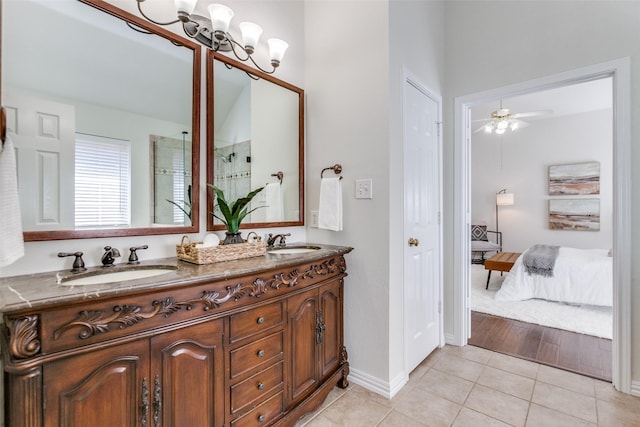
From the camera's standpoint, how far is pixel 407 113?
2105mm

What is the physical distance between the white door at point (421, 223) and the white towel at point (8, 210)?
6.16 feet

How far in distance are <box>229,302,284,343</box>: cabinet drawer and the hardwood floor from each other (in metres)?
2.03

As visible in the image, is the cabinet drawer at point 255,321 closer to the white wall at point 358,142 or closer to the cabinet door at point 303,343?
the cabinet door at point 303,343

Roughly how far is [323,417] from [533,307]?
116 inches

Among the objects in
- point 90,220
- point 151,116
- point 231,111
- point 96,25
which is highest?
point 96,25

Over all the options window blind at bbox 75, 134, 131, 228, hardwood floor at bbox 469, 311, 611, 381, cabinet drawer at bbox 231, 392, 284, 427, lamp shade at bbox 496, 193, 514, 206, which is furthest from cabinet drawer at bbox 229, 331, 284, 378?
lamp shade at bbox 496, 193, 514, 206

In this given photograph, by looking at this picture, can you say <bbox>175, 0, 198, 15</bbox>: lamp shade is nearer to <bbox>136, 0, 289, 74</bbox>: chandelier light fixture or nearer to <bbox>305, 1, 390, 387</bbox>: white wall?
<bbox>136, 0, 289, 74</bbox>: chandelier light fixture

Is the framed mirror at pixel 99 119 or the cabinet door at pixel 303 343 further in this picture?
the cabinet door at pixel 303 343

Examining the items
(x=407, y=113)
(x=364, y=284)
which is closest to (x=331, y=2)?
(x=407, y=113)

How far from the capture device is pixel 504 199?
5965mm

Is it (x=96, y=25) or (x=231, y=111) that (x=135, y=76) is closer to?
(x=96, y=25)

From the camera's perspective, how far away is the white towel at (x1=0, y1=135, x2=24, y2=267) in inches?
35.2

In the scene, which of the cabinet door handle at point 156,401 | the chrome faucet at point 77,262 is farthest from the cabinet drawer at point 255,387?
the chrome faucet at point 77,262

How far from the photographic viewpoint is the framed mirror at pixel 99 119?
1177 millimetres
